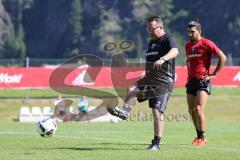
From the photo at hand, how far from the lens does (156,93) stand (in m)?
14.2

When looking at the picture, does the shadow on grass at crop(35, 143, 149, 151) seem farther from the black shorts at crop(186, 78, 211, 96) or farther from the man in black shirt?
the black shorts at crop(186, 78, 211, 96)

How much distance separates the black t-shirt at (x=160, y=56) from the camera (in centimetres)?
1403

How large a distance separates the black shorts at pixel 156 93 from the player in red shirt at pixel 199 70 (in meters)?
1.17

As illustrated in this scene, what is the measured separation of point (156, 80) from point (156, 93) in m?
0.29

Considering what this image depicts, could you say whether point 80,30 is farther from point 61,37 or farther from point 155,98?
point 155,98

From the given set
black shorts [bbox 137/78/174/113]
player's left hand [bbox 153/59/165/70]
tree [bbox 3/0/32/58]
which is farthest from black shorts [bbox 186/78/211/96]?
tree [bbox 3/0/32/58]

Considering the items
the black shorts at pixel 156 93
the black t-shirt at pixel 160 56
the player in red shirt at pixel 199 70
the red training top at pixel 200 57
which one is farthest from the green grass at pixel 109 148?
the red training top at pixel 200 57

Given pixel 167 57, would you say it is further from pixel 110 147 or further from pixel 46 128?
pixel 46 128

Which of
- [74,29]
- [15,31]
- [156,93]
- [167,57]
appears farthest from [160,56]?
[15,31]

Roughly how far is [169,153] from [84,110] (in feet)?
67.4

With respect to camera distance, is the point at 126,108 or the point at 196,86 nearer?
the point at 126,108

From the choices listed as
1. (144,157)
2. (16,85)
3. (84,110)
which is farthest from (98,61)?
(144,157)

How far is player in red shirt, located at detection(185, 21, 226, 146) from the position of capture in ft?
50.1

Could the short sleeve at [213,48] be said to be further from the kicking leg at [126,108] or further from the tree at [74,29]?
the tree at [74,29]
